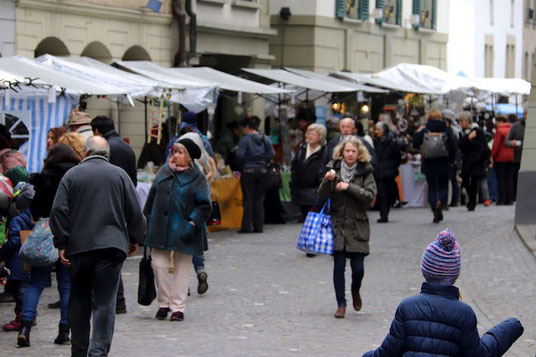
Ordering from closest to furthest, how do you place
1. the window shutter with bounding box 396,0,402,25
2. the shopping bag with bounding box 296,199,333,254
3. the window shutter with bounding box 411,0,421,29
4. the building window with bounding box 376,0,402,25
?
1. the shopping bag with bounding box 296,199,333,254
2. the building window with bounding box 376,0,402,25
3. the window shutter with bounding box 396,0,402,25
4. the window shutter with bounding box 411,0,421,29

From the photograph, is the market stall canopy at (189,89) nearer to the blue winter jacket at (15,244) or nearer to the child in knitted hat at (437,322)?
the blue winter jacket at (15,244)

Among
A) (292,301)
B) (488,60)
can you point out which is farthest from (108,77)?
(488,60)

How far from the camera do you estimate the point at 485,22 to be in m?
49.2

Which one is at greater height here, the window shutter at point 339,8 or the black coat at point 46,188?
the window shutter at point 339,8

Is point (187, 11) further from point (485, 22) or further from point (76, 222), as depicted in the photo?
point (485, 22)

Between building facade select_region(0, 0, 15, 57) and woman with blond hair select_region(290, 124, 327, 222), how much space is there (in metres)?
6.94

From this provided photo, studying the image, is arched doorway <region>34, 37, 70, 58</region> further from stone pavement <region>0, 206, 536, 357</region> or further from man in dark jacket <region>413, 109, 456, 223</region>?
man in dark jacket <region>413, 109, 456, 223</region>

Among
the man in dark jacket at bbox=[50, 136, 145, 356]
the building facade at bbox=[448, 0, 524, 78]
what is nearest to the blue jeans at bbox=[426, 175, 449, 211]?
the man in dark jacket at bbox=[50, 136, 145, 356]

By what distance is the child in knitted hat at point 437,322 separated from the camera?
595cm

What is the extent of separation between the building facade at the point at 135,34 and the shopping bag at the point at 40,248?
12602 millimetres

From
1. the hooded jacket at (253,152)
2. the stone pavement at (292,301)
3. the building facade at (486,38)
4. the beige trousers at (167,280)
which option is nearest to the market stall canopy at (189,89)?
the hooded jacket at (253,152)

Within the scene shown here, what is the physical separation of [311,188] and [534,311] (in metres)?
5.64

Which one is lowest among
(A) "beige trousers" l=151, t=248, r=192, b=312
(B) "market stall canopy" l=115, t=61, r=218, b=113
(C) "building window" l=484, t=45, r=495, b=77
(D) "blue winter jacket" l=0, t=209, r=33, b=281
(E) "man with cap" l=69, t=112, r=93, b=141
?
(A) "beige trousers" l=151, t=248, r=192, b=312

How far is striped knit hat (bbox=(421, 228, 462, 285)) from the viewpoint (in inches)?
239
